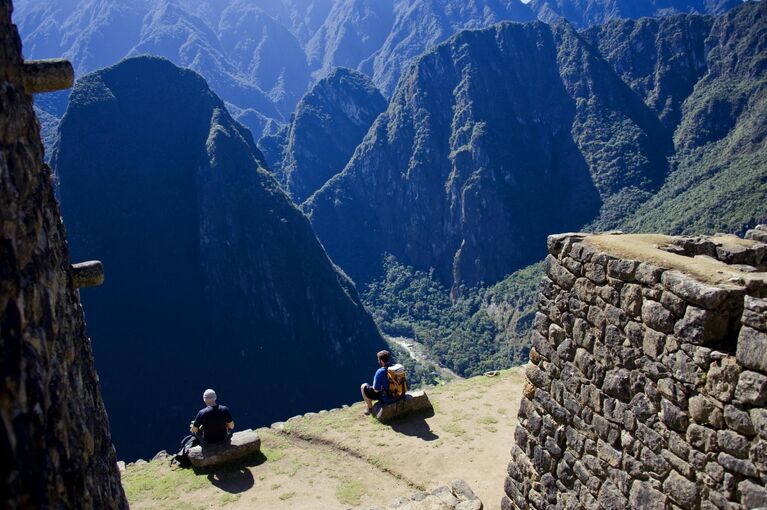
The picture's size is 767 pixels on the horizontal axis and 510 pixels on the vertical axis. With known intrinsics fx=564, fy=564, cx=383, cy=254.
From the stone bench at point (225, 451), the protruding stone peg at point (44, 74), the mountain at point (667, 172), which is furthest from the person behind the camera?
the mountain at point (667, 172)

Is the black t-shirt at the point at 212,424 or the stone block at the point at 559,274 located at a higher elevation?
the stone block at the point at 559,274

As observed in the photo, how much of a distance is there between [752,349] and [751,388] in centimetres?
31

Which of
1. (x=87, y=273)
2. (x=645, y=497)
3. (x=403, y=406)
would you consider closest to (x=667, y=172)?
(x=403, y=406)

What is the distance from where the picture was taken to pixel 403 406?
40.8ft

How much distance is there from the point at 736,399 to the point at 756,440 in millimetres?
329

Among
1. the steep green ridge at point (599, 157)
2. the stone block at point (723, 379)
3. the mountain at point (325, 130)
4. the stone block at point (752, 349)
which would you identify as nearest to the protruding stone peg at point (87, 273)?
the stone block at point (723, 379)

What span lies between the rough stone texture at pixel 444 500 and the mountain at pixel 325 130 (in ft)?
487

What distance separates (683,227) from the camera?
73.9m

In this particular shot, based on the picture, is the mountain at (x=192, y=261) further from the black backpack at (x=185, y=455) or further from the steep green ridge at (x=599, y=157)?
the black backpack at (x=185, y=455)

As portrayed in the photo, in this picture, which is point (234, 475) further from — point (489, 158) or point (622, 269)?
point (489, 158)

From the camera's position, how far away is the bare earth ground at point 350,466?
379 inches

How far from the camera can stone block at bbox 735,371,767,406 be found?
439cm

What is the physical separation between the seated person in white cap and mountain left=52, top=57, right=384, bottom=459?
67609 millimetres

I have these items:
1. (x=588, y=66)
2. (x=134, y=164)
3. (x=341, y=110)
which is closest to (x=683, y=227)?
(x=588, y=66)
